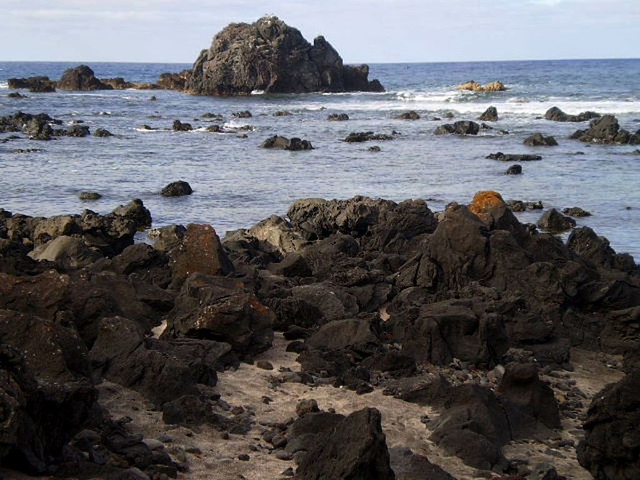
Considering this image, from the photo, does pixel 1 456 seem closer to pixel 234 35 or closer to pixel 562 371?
pixel 562 371

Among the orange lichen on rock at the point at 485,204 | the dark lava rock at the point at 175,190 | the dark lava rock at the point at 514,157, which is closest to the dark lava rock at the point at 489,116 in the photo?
the dark lava rock at the point at 514,157

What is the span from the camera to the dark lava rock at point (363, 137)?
134 ft

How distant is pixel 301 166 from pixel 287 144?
19.6 feet

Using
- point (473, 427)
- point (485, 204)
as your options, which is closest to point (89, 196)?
point (485, 204)

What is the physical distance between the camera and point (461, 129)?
44.1 m

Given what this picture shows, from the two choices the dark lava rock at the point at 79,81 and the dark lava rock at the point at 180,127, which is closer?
the dark lava rock at the point at 180,127

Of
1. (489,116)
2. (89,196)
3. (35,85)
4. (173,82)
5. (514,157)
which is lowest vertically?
(89,196)

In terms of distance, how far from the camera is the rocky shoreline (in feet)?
21.4

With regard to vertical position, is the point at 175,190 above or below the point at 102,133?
below

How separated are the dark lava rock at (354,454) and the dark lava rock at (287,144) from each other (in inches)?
1233

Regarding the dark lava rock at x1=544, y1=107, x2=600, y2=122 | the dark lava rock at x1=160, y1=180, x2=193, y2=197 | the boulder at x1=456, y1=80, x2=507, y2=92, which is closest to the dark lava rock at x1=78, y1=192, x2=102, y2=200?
the dark lava rock at x1=160, y1=180, x2=193, y2=197

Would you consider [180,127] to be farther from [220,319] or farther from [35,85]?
[35,85]

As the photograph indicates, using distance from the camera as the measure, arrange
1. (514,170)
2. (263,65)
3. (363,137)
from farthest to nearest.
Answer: (263,65), (363,137), (514,170)

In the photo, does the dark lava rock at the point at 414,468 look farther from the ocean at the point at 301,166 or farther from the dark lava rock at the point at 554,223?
the dark lava rock at the point at 554,223
